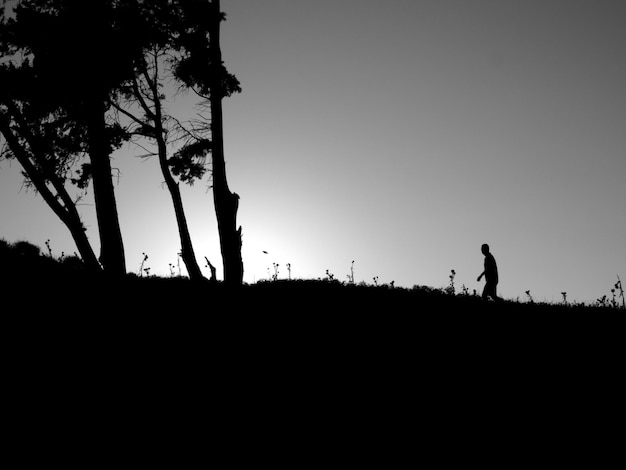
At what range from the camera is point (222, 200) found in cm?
1289

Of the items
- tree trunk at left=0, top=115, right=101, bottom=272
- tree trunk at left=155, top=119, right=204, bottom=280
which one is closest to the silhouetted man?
tree trunk at left=155, top=119, right=204, bottom=280

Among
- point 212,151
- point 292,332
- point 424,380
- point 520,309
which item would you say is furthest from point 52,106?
point 520,309

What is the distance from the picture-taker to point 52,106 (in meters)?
12.7

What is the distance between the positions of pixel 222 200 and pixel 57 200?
4.58 m

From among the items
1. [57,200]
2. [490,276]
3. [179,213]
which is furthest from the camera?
[179,213]

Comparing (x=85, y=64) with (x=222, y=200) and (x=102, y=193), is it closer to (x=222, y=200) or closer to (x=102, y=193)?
(x=102, y=193)

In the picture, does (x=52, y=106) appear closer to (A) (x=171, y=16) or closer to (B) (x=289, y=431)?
(A) (x=171, y=16)

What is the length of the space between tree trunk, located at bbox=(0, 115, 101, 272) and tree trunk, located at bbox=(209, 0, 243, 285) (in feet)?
11.3

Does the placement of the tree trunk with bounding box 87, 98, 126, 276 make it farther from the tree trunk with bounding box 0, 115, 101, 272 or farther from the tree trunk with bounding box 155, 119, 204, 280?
the tree trunk with bounding box 155, 119, 204, 280

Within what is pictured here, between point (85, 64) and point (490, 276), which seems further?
point (490, 276)

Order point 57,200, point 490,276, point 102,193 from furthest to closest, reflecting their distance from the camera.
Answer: point 490,276
point 57,200
point 102,193

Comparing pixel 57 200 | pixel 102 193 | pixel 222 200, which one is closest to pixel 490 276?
pixel 222 200

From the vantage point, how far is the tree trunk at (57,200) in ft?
38.4

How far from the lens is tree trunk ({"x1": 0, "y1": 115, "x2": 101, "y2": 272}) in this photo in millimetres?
11703
